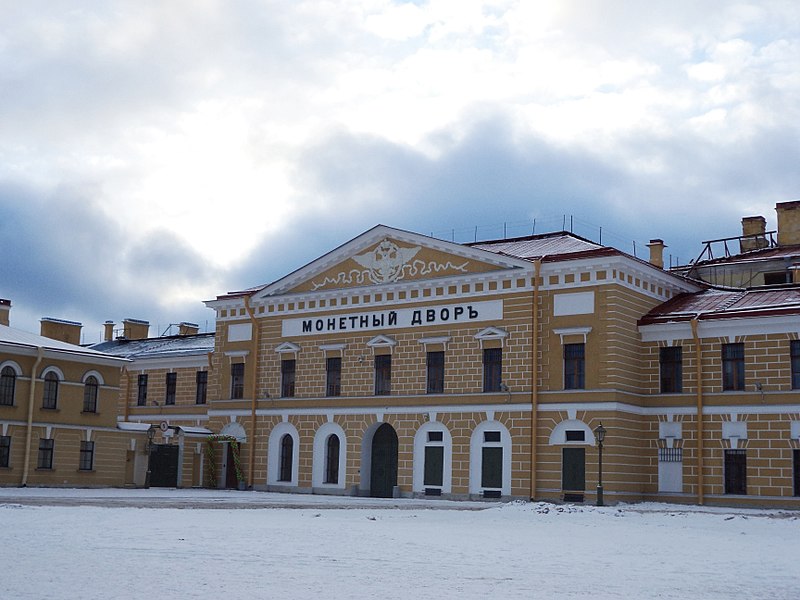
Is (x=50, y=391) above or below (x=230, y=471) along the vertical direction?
above

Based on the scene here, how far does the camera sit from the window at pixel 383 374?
42500mm

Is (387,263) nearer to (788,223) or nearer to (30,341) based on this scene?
(30,341)

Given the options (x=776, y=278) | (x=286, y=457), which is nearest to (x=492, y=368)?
(x=286, y=457)

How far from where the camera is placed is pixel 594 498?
36.0 metres

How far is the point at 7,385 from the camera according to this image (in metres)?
39.4

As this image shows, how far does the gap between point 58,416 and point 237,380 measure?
9019mm

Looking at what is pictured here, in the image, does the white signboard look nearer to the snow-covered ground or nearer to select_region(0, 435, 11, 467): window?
select_region(0, 435, 11, 467): window

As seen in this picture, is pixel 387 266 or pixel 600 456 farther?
pixel 387 266

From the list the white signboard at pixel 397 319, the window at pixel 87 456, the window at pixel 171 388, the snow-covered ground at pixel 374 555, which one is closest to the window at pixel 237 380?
the white signboard at pixel 397 319

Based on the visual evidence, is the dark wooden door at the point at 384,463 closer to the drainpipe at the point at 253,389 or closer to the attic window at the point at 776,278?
the drainpipe at the point at 253,389

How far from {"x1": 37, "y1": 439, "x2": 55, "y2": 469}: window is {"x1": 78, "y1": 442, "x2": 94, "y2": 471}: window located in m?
1.46

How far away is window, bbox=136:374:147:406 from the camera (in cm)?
5731

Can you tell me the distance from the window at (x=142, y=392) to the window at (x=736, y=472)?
33.1m

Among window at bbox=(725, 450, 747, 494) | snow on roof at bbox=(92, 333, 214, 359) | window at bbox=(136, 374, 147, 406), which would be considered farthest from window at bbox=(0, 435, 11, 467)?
window at bbox=(725, 450, 747, 494)
